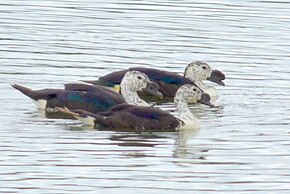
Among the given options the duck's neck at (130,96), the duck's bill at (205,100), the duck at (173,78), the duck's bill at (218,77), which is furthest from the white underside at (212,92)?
the duck's neck at (130,96)

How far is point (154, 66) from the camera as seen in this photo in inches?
929

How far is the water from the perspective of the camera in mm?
Answer: 15086

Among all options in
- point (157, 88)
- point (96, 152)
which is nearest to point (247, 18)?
point (157, 88)

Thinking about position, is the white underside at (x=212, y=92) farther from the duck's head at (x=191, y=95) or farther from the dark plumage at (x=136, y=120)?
the dark plumage at (x=136, y=120)

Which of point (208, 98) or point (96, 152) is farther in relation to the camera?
point (208, 98)

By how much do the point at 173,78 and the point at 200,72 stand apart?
0.96 meters

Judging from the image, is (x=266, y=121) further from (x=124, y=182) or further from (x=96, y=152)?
(x=124, y=182)

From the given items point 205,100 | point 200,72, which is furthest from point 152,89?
point 200,72

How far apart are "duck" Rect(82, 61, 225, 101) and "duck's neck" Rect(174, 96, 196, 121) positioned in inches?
81.5

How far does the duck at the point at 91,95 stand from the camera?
19.7m

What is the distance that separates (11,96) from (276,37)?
7.40 meters

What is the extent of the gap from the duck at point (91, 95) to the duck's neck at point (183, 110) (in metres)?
0.85

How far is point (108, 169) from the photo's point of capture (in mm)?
15438

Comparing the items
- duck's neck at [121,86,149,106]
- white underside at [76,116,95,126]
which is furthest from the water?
duck's neck at [121,86,149,106]
